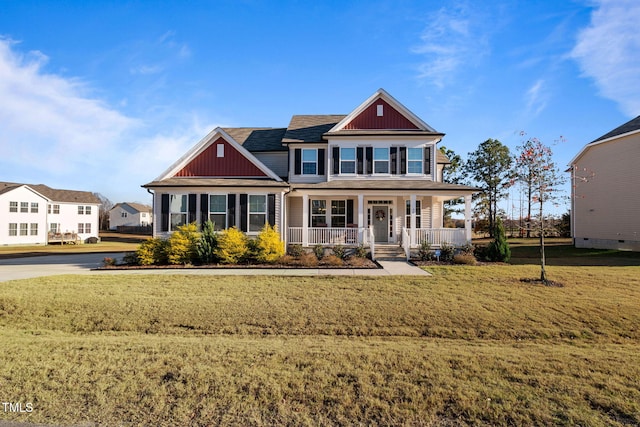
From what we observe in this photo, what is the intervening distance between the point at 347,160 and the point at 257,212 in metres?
5.91

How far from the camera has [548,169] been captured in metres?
11.5

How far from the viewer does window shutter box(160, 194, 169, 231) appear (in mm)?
16562

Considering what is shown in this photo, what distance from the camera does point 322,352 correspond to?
18.6 feet

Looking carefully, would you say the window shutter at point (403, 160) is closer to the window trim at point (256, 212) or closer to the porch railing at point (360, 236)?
the porch railing at point (360, 236)

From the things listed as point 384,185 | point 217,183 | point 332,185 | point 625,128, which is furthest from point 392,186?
point 625,128

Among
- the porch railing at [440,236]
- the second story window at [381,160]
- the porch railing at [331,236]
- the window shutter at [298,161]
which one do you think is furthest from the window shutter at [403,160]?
the window shutter at [298,161]

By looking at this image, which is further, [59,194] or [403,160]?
[59,194]

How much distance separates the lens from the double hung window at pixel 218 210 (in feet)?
54.5

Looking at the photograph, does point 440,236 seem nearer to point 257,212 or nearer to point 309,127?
point 257,212

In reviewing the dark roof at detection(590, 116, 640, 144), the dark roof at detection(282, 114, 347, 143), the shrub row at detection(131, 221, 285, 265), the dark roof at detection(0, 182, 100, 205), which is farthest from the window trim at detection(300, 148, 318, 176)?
the dark roof at detection(0, 182, 100, 205)

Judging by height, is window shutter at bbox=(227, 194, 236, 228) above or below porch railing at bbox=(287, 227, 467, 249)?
above

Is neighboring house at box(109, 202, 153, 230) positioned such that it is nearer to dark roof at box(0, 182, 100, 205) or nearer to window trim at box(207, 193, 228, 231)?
dark roof at box(0, 182, 100, 205)

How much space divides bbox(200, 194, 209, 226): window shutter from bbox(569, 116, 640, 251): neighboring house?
20759 mm

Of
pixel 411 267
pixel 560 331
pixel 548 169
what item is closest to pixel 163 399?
pixel 560 331
